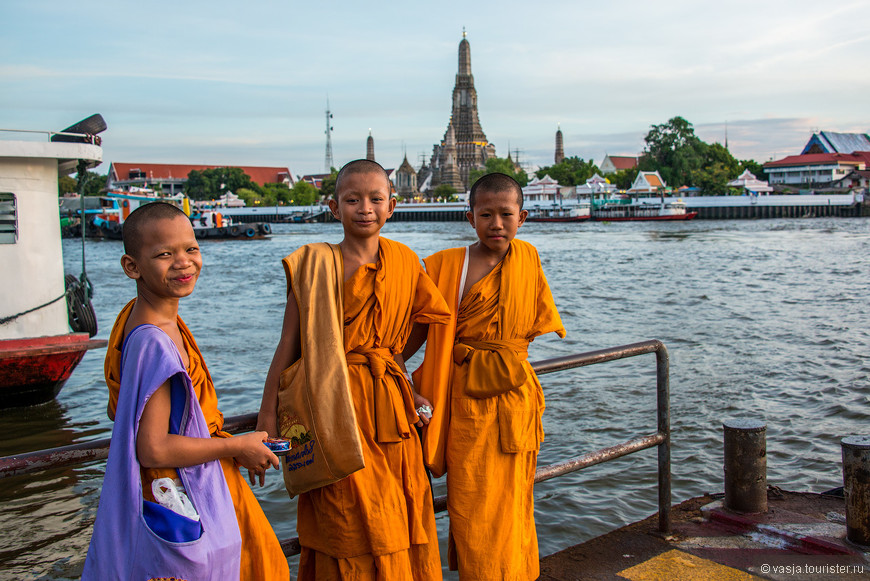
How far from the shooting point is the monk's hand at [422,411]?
7.49ft

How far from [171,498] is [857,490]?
2.53 m

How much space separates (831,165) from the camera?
6694cm

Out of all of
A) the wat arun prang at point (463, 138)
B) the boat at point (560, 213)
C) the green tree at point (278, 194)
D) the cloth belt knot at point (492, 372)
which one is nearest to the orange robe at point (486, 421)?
the cloth belt knot at point (492, 372)

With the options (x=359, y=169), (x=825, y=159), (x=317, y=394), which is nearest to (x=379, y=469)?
(x=317, y=394)

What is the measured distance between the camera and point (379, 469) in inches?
85.3

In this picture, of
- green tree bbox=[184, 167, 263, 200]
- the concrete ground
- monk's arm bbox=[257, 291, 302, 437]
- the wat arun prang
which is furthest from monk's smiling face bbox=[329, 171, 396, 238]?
the wat arun prang

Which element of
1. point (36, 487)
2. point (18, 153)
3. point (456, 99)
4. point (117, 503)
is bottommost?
point (36, 487)

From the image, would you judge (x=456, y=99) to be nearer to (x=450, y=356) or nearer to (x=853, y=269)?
(x=853, y=269)

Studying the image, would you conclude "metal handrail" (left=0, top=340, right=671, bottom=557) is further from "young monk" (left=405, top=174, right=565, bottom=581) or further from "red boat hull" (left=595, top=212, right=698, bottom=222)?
"red boat hull" (left=595, top=212, right=698, bottom=222)

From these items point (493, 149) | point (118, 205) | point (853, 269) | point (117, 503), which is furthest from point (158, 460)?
point (493, 149)

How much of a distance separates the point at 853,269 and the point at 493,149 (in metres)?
85.1

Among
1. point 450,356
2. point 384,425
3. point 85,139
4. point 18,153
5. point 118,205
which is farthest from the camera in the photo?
point 118,205

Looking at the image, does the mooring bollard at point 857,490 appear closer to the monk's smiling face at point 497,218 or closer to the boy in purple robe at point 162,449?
the monk's smiling face at point 497,218

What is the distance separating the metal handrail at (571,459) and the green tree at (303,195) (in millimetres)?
83393
